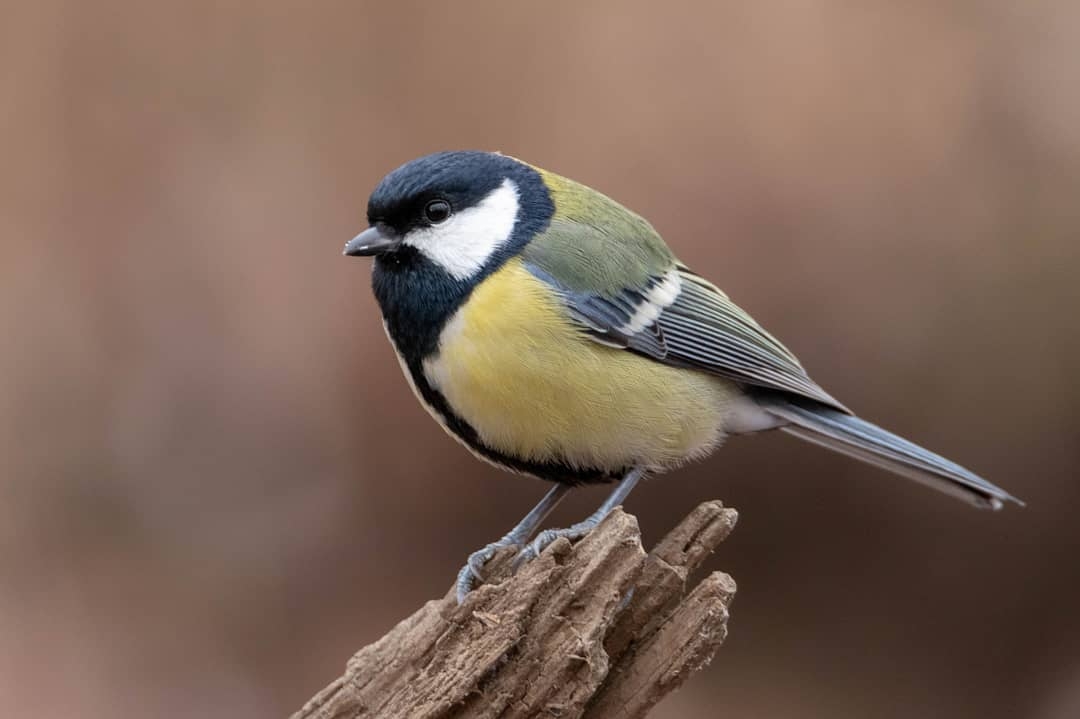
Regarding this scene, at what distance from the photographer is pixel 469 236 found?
2900mm

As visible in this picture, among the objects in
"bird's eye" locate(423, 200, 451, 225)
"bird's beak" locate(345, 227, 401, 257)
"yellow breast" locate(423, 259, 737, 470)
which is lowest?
"yellow breast" locate(423, 259, 737, 470)

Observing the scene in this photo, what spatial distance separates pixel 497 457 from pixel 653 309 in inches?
22.1

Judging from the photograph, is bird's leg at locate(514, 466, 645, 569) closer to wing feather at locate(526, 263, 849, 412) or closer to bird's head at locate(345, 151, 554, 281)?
wing feather at locate(526, 263, 849, 412)

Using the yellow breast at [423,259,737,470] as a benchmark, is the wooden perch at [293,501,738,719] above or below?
below

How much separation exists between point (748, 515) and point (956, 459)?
0.88 meters

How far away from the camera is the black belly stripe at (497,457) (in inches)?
112

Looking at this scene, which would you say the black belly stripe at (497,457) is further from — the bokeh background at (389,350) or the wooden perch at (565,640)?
the bokeh background at (389,350)

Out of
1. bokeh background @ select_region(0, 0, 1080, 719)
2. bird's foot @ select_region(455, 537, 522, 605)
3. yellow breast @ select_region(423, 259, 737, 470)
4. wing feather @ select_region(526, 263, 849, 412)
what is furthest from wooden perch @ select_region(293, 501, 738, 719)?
bokeh background @ select_region(0, 0, 1080, 719)

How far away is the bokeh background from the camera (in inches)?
197

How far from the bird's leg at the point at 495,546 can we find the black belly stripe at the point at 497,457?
0.46ft

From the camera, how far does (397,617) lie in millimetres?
5266

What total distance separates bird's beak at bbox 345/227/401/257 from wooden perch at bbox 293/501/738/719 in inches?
32.7

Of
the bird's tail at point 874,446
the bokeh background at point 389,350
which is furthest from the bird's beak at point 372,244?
the bokeh background at point 389,350

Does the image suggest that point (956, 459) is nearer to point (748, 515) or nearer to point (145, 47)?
point (748, 515)
